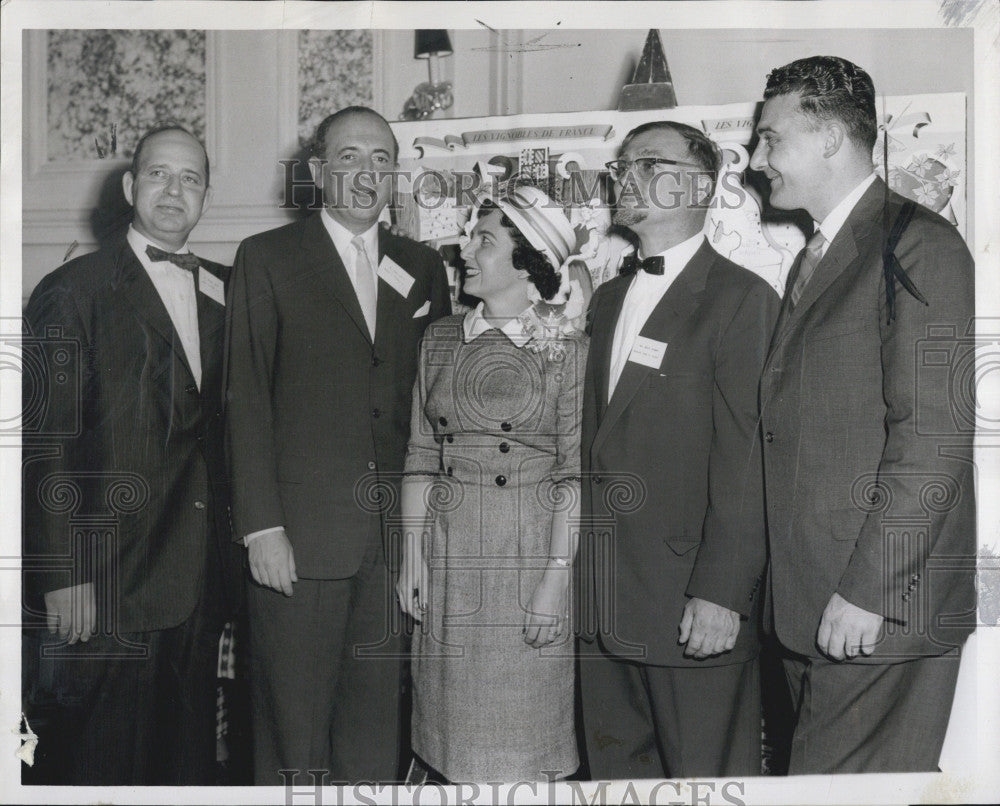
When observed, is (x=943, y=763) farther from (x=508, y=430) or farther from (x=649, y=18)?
(x=649, y=18)

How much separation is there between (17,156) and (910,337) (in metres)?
2.27

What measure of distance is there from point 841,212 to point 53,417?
205cm

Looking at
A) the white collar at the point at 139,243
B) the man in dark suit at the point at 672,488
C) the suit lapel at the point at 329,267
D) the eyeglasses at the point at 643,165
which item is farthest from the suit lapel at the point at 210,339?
the eyeglasses at the point at 643,165

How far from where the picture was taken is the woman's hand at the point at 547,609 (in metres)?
2.15

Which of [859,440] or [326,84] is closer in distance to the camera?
[859,440]

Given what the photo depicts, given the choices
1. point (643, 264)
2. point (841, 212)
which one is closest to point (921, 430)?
point (841, 212)

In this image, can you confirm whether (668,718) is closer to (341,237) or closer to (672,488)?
(672,488)

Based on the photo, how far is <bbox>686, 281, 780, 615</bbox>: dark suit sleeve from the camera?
6.95 ft

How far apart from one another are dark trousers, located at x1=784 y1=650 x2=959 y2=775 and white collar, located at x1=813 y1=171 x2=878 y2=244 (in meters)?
1.03

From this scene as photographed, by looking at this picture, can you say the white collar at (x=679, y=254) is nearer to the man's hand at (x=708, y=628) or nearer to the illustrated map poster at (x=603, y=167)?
the illustrated map poster at (x=603, y=167)

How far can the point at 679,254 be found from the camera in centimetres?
221

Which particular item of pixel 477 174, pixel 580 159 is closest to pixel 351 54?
pixel 477 174

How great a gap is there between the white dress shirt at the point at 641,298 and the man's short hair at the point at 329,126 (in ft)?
2.27

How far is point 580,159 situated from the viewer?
226 cm
